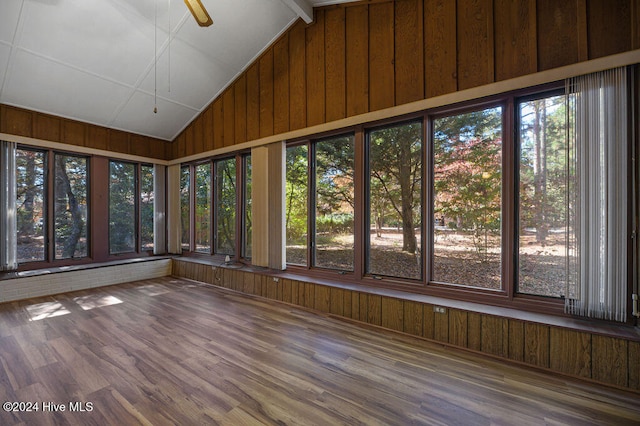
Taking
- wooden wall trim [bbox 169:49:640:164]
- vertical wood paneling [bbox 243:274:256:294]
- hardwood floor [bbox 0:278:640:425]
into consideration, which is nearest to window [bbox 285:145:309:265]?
wooden wall trim [bbox 169:49:640:164]

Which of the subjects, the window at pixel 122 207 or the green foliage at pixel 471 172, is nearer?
the green foliage at pixel 471 172

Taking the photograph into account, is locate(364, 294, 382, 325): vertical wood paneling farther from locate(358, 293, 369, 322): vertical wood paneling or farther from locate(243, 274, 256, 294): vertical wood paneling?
locate(243, 274, 256, 294): vertical wood paneling

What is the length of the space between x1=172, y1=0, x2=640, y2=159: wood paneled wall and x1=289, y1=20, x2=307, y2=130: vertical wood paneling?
15mm

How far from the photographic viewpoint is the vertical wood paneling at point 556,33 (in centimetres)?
224

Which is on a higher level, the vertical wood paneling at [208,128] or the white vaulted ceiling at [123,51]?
the white vaulted ceiling at [123,51]

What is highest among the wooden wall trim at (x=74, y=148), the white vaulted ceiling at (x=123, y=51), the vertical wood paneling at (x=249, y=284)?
the white vaulted ceiling at (x=123, y=51)

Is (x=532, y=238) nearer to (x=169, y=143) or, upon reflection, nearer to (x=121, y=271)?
(x=121, y=271)

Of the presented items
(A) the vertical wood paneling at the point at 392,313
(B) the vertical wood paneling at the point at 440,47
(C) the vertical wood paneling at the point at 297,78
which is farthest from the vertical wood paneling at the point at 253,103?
(A) the vertical wood paneling at the point at 392,313

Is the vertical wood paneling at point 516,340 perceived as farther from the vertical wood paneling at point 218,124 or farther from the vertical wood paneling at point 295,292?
the vertical wood paneling at point 218,124

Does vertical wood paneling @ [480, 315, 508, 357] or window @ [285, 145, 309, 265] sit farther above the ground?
window @ [285, 145, 309, 265]

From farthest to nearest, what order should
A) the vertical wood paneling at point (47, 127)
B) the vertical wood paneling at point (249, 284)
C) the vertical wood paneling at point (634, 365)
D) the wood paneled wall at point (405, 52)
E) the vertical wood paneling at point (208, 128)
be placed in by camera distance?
the vertical wood paneling at point (208, 128), the vertical wood paneling at point (47, 127), the vertical wood paneling at point (249, 284), the wood paneled wall at point (405, 52), the vertical wood paneling at point (634, 365)

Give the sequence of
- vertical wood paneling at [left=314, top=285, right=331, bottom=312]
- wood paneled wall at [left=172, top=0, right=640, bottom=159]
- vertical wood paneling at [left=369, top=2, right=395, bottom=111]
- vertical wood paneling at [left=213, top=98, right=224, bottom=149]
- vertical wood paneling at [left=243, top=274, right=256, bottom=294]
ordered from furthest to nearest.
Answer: vertical wood paneling at [left=213, top=98, right=224, bottom=149]
vertical wood paneling at [left=243, top=274, right=256, bottom=294]
vertical wood paneling at [left=314, top=285, right=331, bottom=312]
vertical wood paneling at [left=369, top=2, right=395, bottom=111]
wood paneled wall at [left=172, top=0, right=640, bottom=159]

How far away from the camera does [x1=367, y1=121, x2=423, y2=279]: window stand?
312cm

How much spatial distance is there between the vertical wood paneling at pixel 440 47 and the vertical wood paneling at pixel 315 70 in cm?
138
